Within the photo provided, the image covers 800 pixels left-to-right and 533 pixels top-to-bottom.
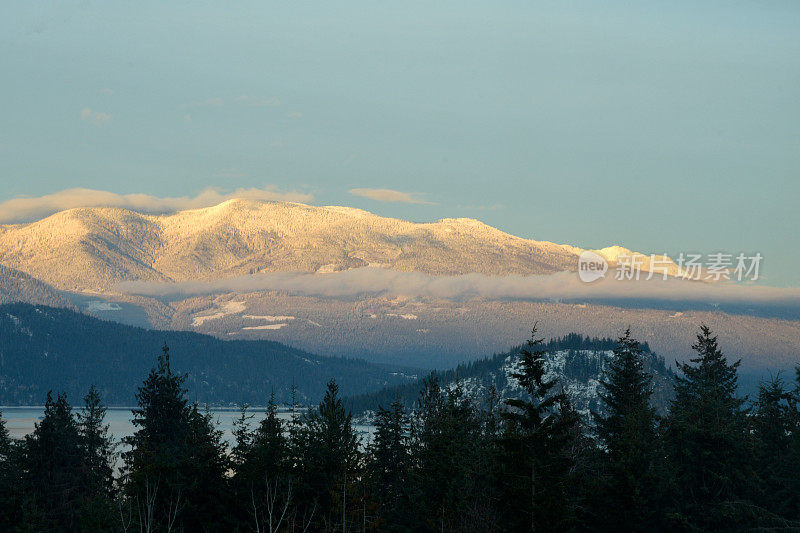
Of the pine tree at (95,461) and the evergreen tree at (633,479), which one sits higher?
the evergreen tree at (633,479)

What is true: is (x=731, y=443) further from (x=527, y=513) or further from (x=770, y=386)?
(x=770, y=386)

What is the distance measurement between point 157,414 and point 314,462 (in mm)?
30698

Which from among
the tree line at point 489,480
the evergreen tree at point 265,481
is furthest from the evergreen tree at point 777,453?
the evergreen tree at point 265,481

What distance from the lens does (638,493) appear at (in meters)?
66.8

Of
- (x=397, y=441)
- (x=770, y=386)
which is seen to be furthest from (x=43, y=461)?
(x=770, y=386)

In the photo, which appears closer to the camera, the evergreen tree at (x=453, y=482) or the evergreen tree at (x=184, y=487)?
the evergreen tree at (x=453, y=482)

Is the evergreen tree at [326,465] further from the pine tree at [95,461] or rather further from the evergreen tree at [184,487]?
the pine tree at [95,461]

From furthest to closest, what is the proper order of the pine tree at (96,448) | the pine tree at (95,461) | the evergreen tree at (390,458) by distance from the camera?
the pine tree at (96,448) < the evergreen tree at (390,458) < the pine tree at (95,461)

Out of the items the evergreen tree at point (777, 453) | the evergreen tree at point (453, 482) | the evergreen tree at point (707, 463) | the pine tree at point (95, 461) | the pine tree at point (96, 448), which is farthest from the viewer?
the pine tree at point (96, 448)

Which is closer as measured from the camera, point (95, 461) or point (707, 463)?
point (707, 463)

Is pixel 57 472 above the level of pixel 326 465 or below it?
below

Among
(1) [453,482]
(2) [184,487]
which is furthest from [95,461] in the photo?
(1) [453,482]

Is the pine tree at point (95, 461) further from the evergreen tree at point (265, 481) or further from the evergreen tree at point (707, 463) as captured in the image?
the evergreen tree at point (707, 463)

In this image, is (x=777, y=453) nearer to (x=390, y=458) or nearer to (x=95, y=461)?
(x=390, y=458)
